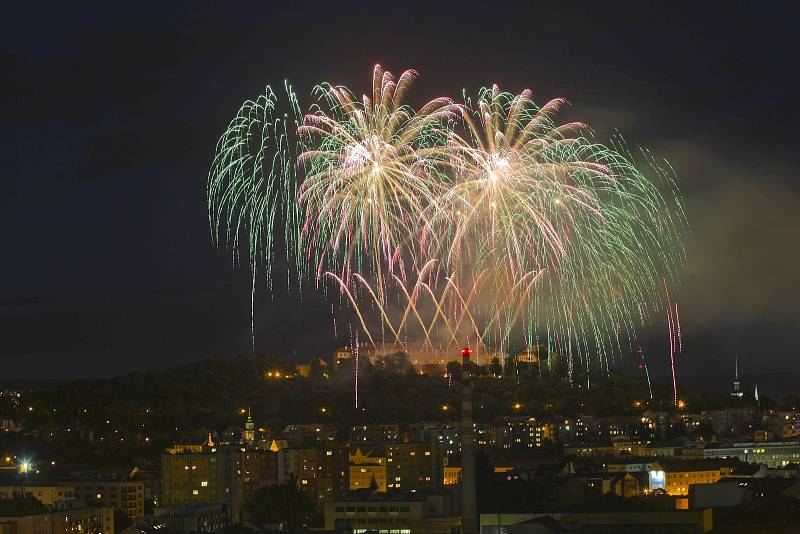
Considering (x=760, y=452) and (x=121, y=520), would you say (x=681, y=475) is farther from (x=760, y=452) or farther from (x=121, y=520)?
(x=121, y=520)

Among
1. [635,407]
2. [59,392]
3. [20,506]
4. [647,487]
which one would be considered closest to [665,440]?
[635,407]

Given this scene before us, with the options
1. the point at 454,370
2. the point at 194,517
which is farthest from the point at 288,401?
the point at 194,517

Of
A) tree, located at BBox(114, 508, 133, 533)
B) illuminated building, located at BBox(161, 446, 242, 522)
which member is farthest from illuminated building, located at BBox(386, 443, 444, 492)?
tree, located at BBox(114, 508, 133, 533)

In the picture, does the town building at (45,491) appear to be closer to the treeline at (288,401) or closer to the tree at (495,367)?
the treeline at (288,401)

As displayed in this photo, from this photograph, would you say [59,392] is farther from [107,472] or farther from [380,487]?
[380,487]

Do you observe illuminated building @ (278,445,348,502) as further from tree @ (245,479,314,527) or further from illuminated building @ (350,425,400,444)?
illuminated building @ (350,425,400,444)
